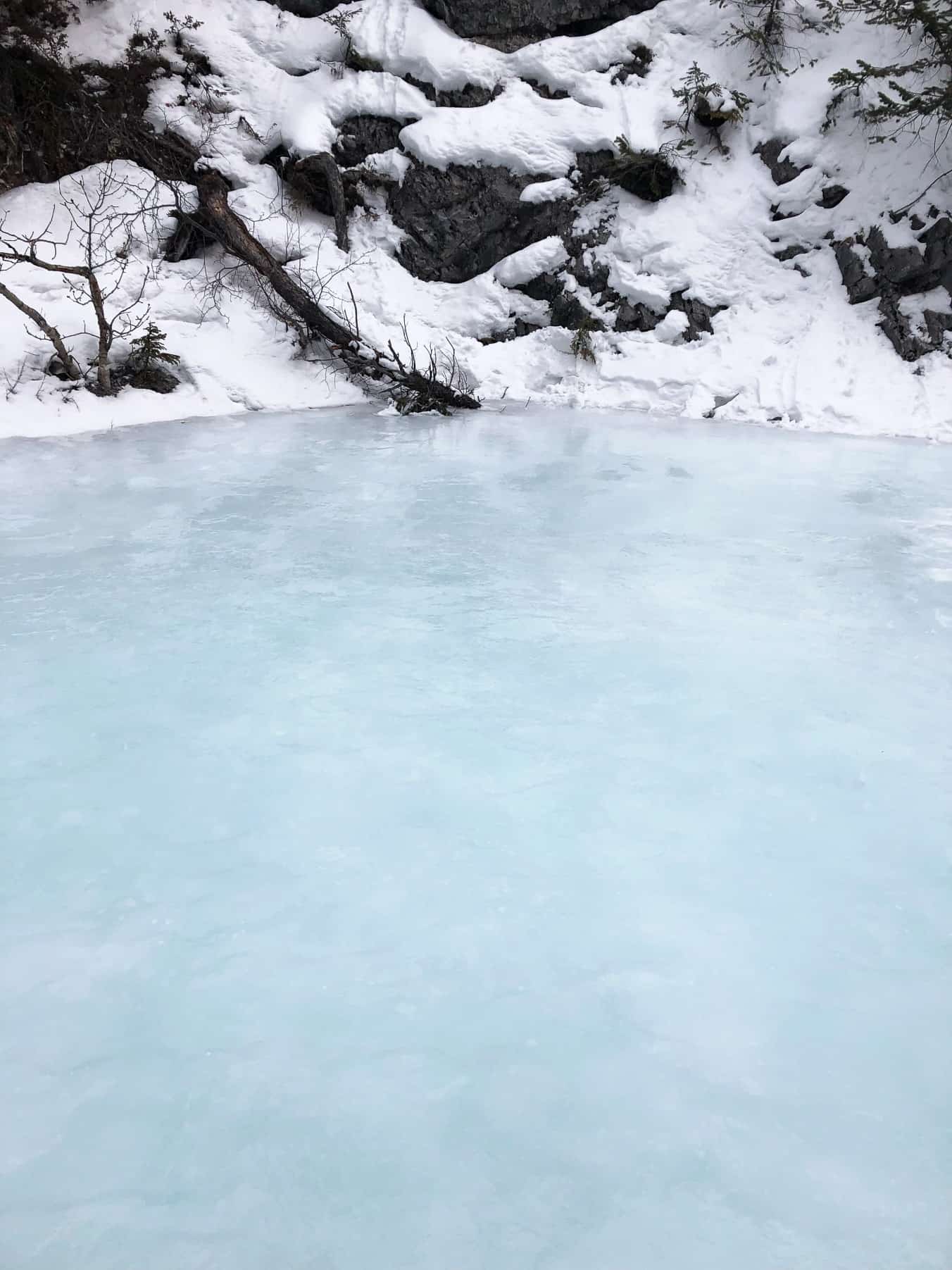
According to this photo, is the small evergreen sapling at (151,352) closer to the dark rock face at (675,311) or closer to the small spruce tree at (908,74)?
the dark rock face at (675,311)

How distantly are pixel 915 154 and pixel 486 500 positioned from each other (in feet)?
27.1

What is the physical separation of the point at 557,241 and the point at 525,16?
11.9 ft

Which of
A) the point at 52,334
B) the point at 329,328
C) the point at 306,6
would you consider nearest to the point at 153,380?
the point at 52,334

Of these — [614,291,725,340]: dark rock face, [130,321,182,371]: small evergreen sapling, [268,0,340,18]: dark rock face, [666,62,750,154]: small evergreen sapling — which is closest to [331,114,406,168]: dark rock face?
[268,0,340,18]: dark rock face

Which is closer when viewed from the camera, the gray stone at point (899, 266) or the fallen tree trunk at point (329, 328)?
the fallen tree trunk at point (329, 328)

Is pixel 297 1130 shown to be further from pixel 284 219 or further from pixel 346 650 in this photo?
pixel 284 219

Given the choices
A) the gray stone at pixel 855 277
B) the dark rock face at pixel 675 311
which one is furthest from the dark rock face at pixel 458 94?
the gray stone at pixel 855 277

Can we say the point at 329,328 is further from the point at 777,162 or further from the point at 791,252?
the point at 777,162

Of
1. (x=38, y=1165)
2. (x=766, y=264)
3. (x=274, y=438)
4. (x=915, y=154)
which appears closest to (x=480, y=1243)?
(x=38, y=1165)

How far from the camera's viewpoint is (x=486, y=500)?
5906mm

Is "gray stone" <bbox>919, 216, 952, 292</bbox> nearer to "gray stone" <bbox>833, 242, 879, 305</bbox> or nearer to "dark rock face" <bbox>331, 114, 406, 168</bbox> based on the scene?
"gray stone" <bbox>833, 242, 879, 305</bbox>

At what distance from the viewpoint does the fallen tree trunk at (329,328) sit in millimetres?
9312

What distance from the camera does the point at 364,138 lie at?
1124 centimetres

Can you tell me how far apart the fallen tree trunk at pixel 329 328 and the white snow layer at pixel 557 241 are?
0.39 metres
